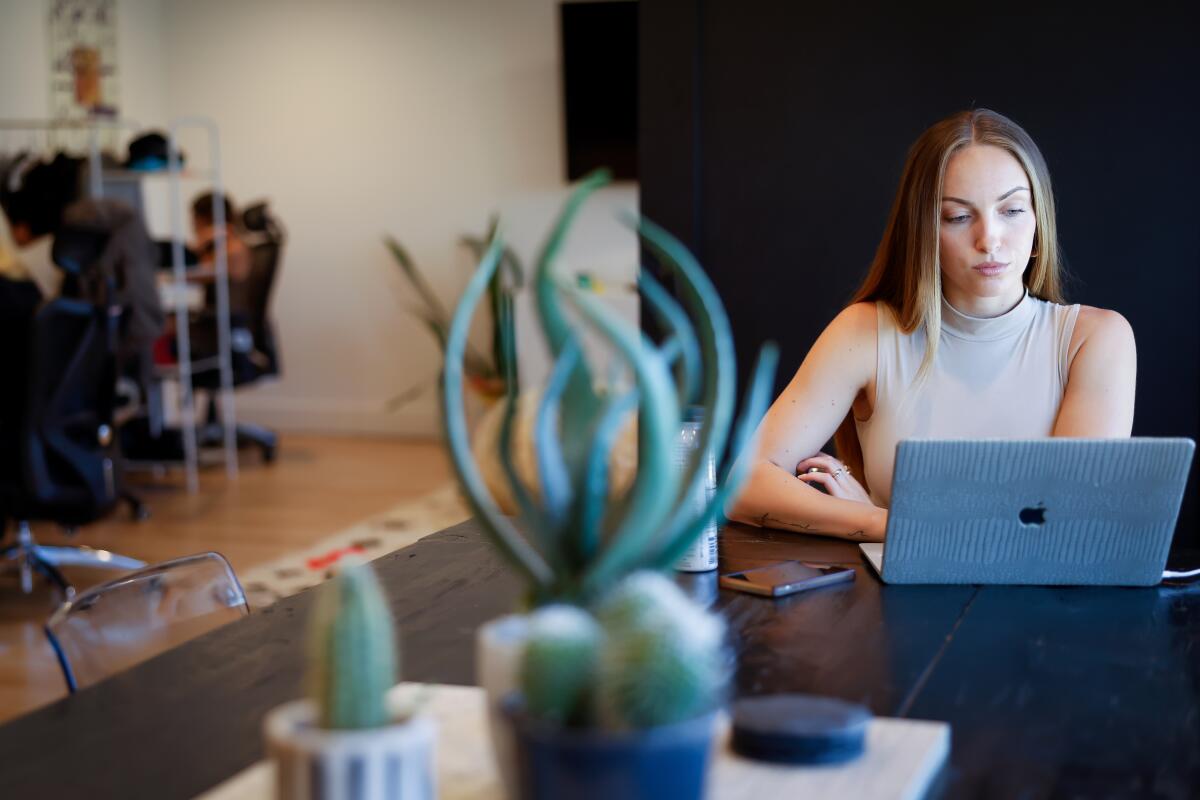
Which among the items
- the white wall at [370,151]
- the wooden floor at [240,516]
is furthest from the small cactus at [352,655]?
the white wall at [370,151]

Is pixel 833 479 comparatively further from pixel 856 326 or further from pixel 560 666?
pixel 560 666

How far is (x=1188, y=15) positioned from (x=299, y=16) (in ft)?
19.7

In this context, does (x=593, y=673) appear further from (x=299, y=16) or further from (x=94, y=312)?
(x=299, y=16)

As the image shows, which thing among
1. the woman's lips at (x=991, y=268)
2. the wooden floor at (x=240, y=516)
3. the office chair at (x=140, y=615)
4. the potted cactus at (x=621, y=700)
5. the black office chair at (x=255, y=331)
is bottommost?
the wooden floor at (x=240, y=516)

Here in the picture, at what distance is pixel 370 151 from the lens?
309 inches

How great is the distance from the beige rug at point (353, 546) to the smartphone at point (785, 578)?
96.5 inches

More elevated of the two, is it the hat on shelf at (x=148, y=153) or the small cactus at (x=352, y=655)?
the hat on shelf at (x=148, y=153)

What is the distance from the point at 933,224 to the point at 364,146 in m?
6.17

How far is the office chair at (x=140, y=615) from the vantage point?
62.2 inches

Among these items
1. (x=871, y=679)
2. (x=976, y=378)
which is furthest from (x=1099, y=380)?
(x=871, y=679)

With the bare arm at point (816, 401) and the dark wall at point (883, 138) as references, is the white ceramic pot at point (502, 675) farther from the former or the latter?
the dark wall at point (883, 138)

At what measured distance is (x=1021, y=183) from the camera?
6.93 feet

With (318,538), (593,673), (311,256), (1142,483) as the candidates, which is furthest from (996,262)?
(311,256)

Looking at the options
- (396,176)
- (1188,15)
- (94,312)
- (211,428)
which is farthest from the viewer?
(396,176)
